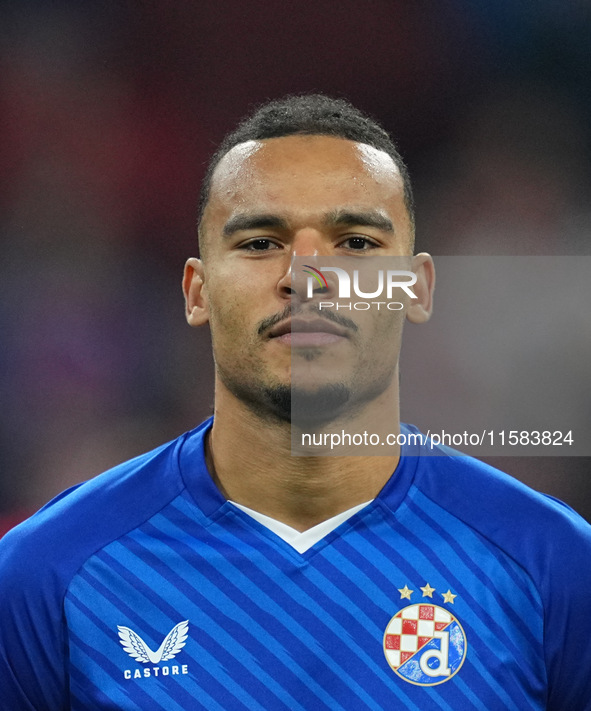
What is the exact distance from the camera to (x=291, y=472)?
7.66ft

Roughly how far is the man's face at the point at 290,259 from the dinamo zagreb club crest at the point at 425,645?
0.55 metres

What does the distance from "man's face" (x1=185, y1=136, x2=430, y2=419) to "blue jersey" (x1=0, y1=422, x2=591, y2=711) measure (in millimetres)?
334

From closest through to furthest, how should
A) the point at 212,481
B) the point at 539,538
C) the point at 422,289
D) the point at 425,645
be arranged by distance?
the point at 425,645 → the point at 539,538 → the point at 212,481 → the point at 422,289

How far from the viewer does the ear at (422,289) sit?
8.30ft

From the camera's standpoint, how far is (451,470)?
245 centimetres

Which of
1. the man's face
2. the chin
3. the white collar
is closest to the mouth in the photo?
the man's face

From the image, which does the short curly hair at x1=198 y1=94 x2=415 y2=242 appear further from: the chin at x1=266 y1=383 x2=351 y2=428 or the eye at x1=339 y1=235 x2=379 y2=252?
the chin at x1=266 y1=383 x2=351 y2=428

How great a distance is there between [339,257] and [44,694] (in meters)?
1.31

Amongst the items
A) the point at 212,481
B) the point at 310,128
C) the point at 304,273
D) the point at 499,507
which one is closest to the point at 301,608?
the point at 212,481

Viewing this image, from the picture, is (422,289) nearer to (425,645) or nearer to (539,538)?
(539,538)

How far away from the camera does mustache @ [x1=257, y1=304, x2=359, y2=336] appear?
2211 millimetres

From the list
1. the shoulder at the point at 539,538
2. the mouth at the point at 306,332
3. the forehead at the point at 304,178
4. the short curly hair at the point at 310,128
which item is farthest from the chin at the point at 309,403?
the short curly hair at the point at 310,128

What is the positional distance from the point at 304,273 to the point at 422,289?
1.64 feet

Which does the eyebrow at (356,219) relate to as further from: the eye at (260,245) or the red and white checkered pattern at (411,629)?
the red and white checkered pattern at (411,629)
